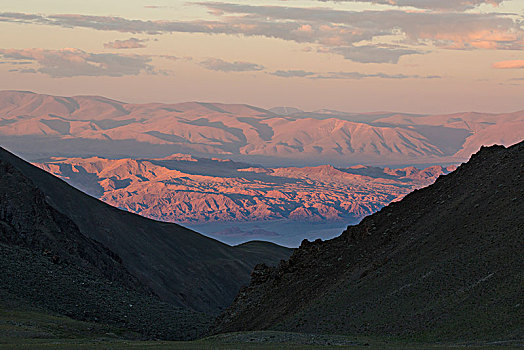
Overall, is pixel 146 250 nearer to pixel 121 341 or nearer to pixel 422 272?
pixel 121 341

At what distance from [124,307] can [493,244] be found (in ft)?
140

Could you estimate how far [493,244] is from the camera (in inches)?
2078

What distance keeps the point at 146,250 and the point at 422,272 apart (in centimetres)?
11655

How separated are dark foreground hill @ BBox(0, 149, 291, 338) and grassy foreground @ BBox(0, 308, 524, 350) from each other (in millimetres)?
8781

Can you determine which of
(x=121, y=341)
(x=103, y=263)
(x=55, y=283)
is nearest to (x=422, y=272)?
(x=121, y=341)

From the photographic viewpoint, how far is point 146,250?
16512 cm

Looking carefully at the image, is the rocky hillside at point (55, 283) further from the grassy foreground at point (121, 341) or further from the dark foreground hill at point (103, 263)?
the grassy foreground at point (121, 341)

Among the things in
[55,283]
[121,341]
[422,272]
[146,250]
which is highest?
[422,272]

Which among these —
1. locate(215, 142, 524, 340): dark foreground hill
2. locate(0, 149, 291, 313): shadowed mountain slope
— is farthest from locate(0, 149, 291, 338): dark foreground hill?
locate(215, 142, 524, 340): dark foreground hill

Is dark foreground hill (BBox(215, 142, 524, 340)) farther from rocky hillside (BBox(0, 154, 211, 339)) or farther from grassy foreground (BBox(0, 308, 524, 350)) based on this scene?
rocky hillside (BBox(0, 154, 211, 339))

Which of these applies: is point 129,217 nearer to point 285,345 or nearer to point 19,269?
point 19,269

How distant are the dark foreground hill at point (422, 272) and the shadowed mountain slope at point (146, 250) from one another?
1889 inches

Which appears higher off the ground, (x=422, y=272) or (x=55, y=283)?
(x=422, y=272)

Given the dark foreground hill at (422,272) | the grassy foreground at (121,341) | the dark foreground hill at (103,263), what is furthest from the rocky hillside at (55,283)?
the dark foreground hill at (422,272)
